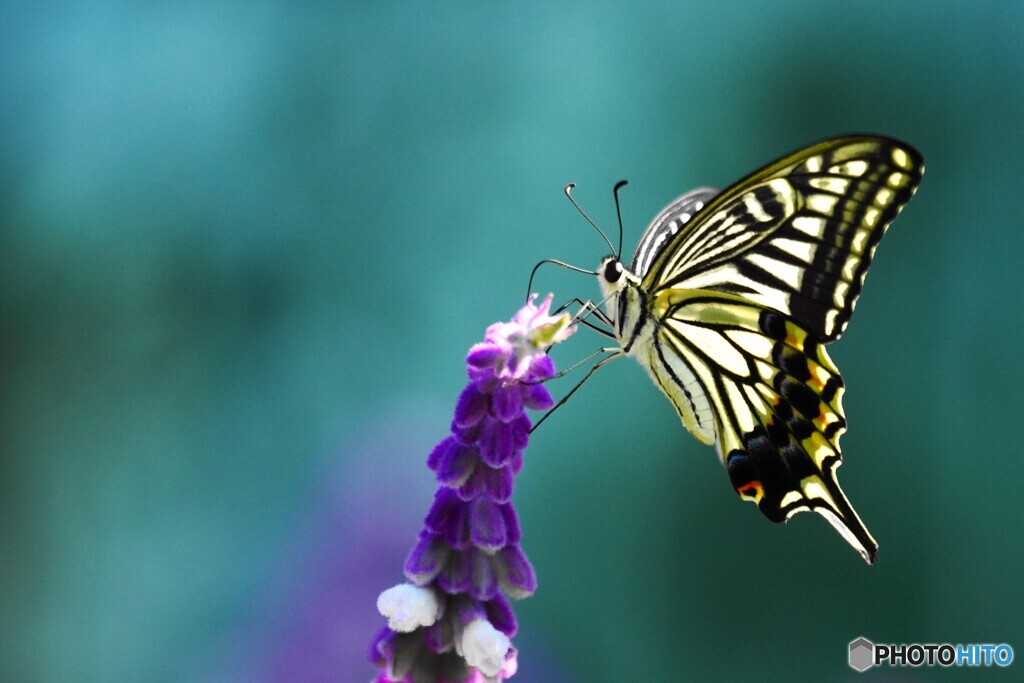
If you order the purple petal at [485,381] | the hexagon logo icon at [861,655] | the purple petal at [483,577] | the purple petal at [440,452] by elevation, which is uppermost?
the hexagon logo icon at [861,655]

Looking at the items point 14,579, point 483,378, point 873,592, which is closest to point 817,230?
point 483,378

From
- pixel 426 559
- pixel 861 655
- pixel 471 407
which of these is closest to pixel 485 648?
pixel 426 559

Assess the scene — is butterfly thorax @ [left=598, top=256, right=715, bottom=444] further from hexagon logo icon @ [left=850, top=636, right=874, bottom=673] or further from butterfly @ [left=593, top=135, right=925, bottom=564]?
hexagon logo icon @ [left=850, top=636, right=874, bottom=673]

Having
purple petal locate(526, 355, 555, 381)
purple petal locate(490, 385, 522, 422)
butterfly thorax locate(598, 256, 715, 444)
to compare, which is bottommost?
purple petal locate(490, 385, 522, 422)

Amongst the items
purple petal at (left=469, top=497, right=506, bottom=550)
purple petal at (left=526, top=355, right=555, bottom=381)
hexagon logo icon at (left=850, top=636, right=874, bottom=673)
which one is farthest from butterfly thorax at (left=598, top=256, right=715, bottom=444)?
hexagon logo icon at (left=850, top=636, right=874, bottom=673)

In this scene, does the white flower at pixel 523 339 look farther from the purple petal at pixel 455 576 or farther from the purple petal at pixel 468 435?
the purple petal at pixel 455 576

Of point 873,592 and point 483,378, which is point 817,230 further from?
point 873,592

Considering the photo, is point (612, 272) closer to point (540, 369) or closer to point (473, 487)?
point (540, 369)

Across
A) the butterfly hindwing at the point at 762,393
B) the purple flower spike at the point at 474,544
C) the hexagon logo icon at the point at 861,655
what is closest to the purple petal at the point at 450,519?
the purple flower spike at the point at 474,544
